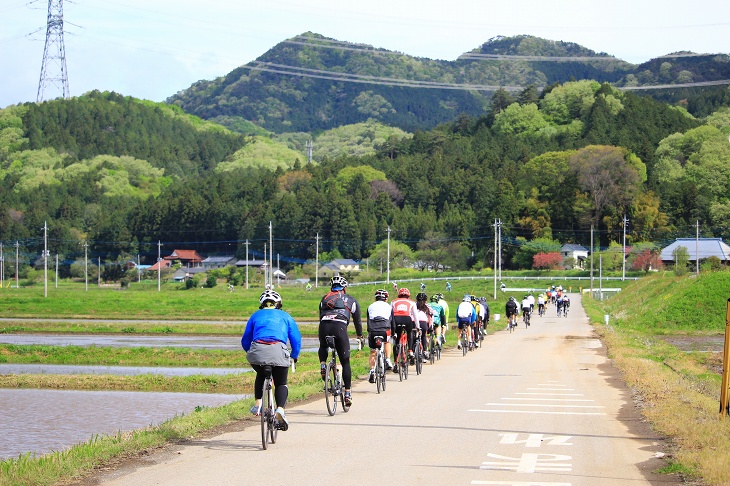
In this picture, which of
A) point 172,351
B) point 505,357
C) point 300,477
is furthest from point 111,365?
point 300,477

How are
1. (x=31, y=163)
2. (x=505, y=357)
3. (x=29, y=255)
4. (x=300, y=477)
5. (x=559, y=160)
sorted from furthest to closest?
(x=31, y=163)
(x=29, y=255)
(x=559, y=160)
(x=505, y=357)
(x=300, y=477)

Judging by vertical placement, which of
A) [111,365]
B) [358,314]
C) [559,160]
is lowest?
[111,365]

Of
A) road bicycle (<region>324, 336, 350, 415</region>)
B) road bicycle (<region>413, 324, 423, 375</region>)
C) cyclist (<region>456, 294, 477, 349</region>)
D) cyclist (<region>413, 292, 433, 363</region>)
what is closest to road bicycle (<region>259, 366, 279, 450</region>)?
road bicycle (<region>324, 336, 350, 415</region>)

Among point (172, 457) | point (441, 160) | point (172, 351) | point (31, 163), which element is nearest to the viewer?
point (172, 457)

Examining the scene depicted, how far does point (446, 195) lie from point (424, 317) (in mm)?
117988

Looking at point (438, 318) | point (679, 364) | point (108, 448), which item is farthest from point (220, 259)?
point (108, 448)

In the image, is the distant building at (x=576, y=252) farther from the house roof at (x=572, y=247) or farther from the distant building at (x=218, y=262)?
the distant building at (x=218, y=262)

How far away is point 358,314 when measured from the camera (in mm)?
14203

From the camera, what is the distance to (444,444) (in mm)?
10547

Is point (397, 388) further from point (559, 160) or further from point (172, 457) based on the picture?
point (559, 160)

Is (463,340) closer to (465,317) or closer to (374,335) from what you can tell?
(465,317)

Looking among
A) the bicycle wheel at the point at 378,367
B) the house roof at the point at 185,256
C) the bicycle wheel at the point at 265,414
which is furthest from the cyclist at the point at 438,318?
the house roof at the point at 185,256

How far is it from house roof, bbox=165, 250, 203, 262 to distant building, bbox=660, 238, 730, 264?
7301cm

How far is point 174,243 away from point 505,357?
124252 mm
